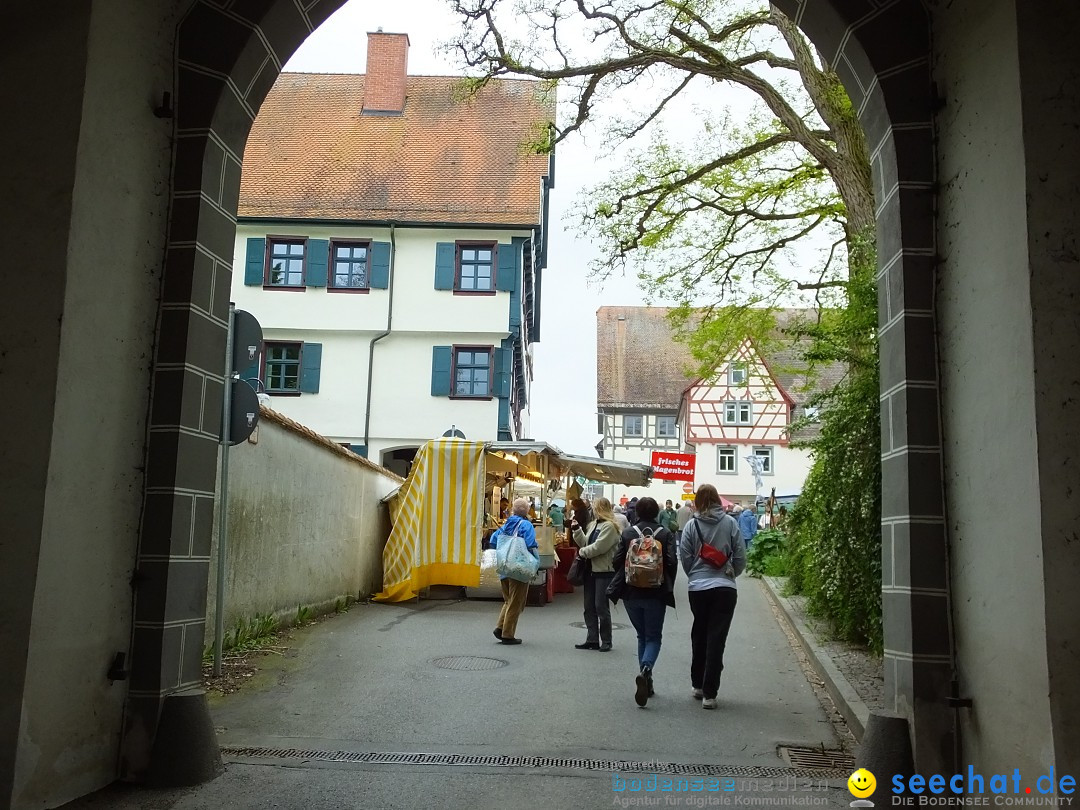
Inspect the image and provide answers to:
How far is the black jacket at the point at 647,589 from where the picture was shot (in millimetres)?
8453

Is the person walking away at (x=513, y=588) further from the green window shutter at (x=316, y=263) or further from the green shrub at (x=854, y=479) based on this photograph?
the green window shutter at (x=316, y=263)

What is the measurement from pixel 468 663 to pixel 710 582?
9.45 ft

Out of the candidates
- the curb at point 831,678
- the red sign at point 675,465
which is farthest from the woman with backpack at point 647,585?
the red sign at point 675,465

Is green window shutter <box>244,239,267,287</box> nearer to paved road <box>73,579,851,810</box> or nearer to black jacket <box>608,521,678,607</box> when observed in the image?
paved road <box>73,579,851,810</box>

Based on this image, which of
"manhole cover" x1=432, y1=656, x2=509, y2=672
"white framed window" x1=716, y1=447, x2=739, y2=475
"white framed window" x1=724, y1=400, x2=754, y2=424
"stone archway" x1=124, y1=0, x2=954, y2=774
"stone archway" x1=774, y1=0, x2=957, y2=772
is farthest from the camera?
"white framed window" x1=724, y1=400, x2=754, y2=424

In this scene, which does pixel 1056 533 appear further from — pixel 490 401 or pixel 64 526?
pixel 490 401

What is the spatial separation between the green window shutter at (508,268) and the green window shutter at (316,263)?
15.3 ft

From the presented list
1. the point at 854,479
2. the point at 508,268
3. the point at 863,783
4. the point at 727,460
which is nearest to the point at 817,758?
the point at 863,783

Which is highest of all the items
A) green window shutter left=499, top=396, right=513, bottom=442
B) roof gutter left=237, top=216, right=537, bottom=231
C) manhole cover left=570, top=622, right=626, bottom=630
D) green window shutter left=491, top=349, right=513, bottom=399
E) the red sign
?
roof gutter left=237, top=216, right=537, bottom=231

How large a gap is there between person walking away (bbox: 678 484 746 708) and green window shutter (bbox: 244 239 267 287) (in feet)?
70.8

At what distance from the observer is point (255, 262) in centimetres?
2773

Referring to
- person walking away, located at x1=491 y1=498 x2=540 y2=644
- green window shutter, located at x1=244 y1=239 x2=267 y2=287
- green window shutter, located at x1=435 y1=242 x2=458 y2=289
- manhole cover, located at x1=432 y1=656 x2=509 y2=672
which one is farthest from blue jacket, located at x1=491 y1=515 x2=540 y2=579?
green window shutter, located at x1=244 y1=239 x2=267 y2=287

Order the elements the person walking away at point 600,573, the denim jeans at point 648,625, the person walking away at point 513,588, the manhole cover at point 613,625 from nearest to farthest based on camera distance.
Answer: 1. the denim jeans at point 648,625
2. the person walking away at point 600,573
3. the person walking away at point 513,588
4. the manhole cover at point 613,625

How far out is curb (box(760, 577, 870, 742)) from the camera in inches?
273
